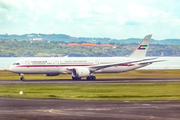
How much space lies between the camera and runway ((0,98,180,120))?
20.9 meters

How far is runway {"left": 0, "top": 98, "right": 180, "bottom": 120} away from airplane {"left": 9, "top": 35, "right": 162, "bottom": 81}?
30441mm

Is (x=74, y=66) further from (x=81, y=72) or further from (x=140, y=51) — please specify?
(x=140, y=51)

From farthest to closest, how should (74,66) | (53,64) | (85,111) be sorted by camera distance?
1. (74,66)
2. (53,64)
3. (85,111)

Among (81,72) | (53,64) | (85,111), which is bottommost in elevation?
(85,111)

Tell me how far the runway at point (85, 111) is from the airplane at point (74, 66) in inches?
1198

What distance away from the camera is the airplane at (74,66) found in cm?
5731

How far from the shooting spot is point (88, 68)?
60469 mm

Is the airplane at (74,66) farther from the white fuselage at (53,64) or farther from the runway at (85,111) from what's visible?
the runway at (85,111)

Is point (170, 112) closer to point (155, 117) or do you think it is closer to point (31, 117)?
point (155, 117)

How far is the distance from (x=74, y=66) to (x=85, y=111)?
3657 centimetres

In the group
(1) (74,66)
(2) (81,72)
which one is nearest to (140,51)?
(1) (74,66)

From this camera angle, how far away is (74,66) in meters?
59.5

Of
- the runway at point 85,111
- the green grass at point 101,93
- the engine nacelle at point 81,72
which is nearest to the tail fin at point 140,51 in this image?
the engine nacelle at point 81,72

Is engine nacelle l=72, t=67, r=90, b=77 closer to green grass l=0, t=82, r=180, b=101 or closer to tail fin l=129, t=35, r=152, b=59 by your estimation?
tail fin l=129, t=35, r=152, b=59
